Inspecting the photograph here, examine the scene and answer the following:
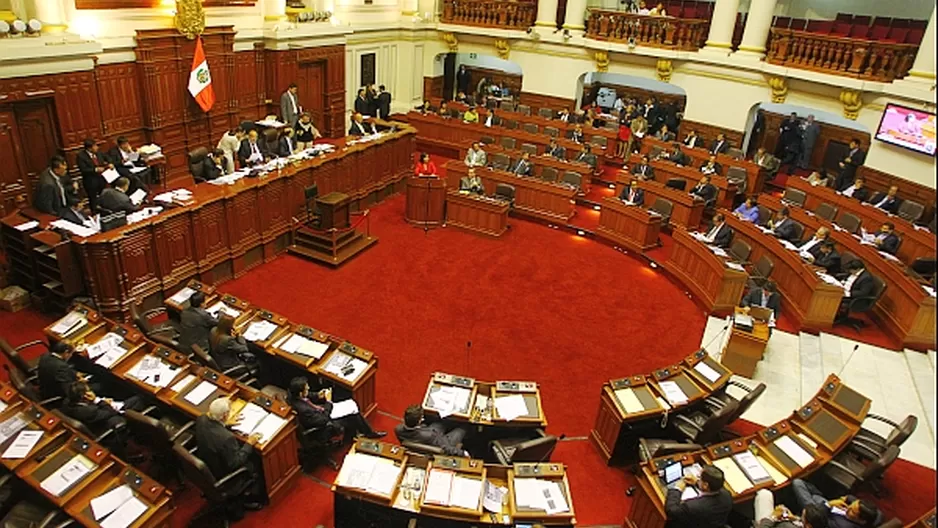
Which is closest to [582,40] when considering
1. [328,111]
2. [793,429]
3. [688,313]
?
[328,111]

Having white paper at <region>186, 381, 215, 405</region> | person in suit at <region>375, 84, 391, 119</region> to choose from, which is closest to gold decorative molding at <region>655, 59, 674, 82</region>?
person in suit at <region>375, 84, 391, 119</region>

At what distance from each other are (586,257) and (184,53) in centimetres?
888

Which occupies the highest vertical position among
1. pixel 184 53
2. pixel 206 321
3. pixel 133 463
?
pixel 184 53

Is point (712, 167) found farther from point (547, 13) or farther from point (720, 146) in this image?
point (547, 13)

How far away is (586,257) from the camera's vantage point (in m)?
11.6

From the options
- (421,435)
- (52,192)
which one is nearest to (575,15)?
(52,192)

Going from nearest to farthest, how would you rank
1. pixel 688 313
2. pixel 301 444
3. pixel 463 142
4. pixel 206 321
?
pixel 301 444 < pixel 206 321 < pixel 688 313 < pixel 463 142

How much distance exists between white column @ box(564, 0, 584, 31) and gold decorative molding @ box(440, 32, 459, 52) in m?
3.77

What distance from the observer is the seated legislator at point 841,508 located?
16.5ft

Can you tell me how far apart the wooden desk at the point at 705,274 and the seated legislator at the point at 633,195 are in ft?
4.50

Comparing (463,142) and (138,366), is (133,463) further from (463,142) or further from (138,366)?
(463,142)

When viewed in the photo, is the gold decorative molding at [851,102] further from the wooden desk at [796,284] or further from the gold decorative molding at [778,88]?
the wooden desk at [796,284]

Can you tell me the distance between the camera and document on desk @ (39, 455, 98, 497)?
4.87m

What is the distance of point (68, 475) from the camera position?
4.99 metres
